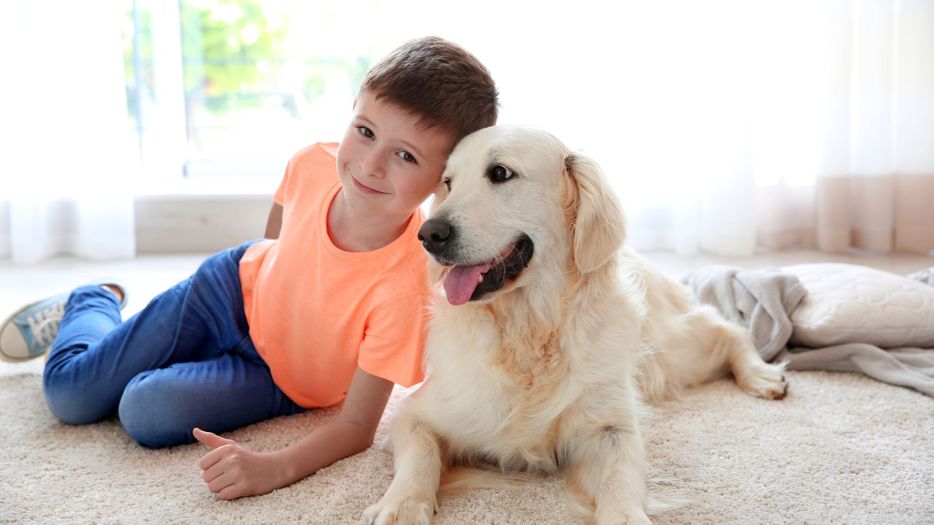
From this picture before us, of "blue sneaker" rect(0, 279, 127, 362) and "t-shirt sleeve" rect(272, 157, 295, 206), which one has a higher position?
"t-shirt sleeve" rect(272, 157, 295, 206)

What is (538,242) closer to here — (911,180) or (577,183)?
(577,183)

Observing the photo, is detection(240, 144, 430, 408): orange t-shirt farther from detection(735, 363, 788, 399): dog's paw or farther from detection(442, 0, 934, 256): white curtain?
detection(442, 0, 934, 256): white curtain

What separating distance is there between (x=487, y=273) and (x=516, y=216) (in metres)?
0.11

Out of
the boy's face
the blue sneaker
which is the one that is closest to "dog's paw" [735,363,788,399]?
the boy's face

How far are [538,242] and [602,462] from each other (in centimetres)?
42

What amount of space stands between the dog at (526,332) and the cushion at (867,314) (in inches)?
33.3

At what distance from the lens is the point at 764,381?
203 cm

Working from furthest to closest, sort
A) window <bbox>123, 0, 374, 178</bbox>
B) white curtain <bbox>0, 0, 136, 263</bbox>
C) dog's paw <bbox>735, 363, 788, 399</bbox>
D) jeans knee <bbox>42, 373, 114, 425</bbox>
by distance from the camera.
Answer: window <bbox>123, 0, 374, 178</bbox> → white curtain <bbox>0, 0, 136, 263</bbox> → dog's paw <bbox>735, 363, 788, 399</bbox> → jeans knee <bbox>42, 373, 114, 425</bbox>

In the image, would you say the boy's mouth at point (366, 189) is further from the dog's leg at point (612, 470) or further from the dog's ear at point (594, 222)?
the dog's leg at point (612, 470)

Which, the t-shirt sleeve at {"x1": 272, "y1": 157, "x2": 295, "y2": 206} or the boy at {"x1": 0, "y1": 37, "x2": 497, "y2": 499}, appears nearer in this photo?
the boy at {"x1": 0, "y1": 37, "x2": 497, "y2": 499}

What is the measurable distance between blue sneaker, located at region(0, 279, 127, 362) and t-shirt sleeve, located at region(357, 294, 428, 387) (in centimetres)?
104

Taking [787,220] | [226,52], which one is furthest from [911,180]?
[226,52]

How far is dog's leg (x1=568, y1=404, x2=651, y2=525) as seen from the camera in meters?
1.35

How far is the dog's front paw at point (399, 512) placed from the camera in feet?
4.31
